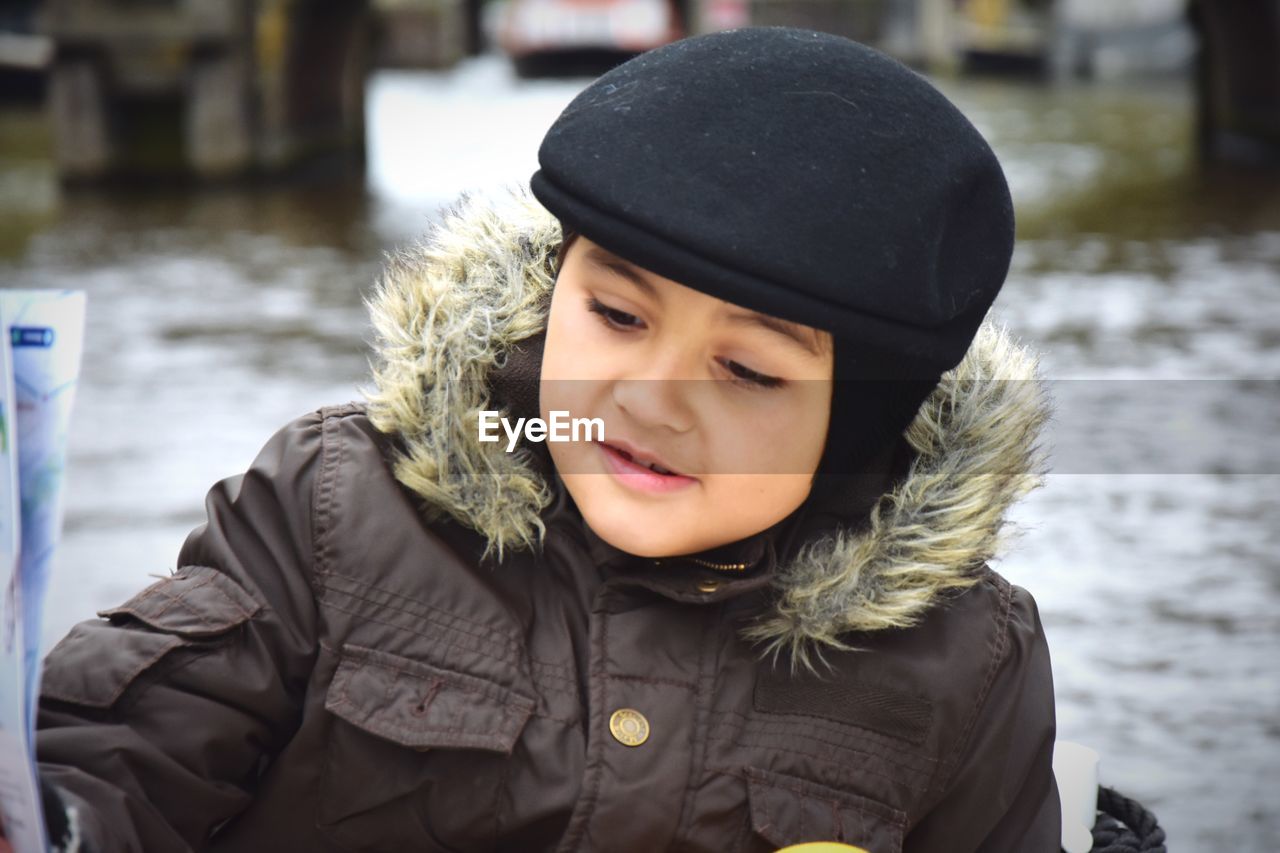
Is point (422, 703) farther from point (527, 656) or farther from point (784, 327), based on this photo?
point (784, 327)

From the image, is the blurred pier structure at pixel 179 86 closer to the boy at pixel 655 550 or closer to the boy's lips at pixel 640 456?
the boy at pixel 655 550

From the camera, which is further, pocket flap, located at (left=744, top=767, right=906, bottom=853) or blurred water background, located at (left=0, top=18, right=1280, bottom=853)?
blurred water background, located at (left=0, top=18, right=1280, bottom=853)

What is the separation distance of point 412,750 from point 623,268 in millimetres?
462

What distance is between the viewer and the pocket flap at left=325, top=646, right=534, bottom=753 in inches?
60.6

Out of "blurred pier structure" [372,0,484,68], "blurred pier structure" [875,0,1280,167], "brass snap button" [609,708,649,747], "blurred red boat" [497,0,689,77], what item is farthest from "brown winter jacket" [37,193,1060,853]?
"blurred pier structure" [372,0,484,68]

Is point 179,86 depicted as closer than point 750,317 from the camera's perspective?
No

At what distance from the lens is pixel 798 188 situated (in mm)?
1437

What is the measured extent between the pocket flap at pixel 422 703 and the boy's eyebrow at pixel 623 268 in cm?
37

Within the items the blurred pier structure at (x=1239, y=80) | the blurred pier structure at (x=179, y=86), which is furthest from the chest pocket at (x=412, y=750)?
the blurred pier structure at (x=1239, y=80)

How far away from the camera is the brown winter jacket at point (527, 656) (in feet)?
5.08

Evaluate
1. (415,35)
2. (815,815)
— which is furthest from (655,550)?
(415,35)

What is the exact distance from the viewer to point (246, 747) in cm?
158

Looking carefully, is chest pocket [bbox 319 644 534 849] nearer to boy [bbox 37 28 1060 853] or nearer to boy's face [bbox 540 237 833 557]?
boy [bbox 37 28 1060 853]

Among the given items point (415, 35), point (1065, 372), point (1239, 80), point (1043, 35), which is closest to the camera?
point (1065, 372)
